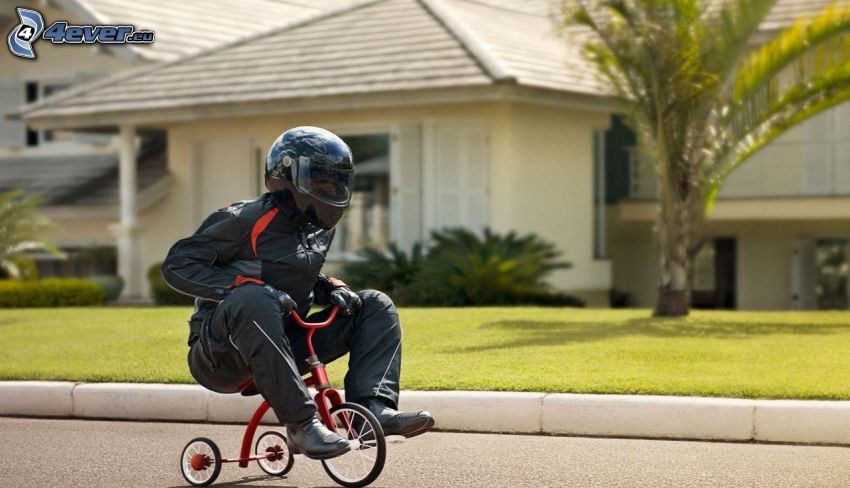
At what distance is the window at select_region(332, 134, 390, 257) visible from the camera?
21.4 m

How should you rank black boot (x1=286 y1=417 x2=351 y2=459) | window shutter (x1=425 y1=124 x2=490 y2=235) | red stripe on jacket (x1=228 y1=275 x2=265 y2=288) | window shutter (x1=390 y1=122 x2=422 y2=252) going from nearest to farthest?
black boot (x1=286 y1=417 x2=351 y2=459) < red stripe on jacket (x1=228 y1=275 x2=265 y2=288) < window shutter (x1=425 y1=124 x2=490 y2=235) < window shutter (x1=390 y1=122 x2=422 y2=252)

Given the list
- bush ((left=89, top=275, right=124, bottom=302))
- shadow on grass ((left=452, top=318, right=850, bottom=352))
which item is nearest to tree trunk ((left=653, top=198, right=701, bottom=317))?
shadow on grass ((left=452, top=318, right=850, bottom=352))

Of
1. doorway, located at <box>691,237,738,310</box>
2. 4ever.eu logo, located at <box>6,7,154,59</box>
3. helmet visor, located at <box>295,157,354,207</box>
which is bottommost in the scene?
doorway, located at <box>691,237,738,310</box>

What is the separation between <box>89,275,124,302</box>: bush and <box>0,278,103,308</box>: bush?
2.88 ft

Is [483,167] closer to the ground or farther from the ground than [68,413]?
farther from the ground

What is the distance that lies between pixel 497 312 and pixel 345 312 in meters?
8.53

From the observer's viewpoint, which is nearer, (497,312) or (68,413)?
(68,413)

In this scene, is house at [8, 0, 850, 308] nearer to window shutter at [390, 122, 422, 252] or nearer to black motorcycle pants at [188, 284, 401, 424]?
window shutter at [390, 122, 422, 252]

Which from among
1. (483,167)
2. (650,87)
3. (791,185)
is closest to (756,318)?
(650,87)

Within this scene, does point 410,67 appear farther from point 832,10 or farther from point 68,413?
point 68,413

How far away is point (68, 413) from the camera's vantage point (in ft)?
33.9

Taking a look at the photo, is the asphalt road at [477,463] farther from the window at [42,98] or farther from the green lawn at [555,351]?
the window at [42,98]

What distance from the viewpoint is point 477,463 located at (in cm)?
776

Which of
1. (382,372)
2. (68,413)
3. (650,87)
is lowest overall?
(68,413)
